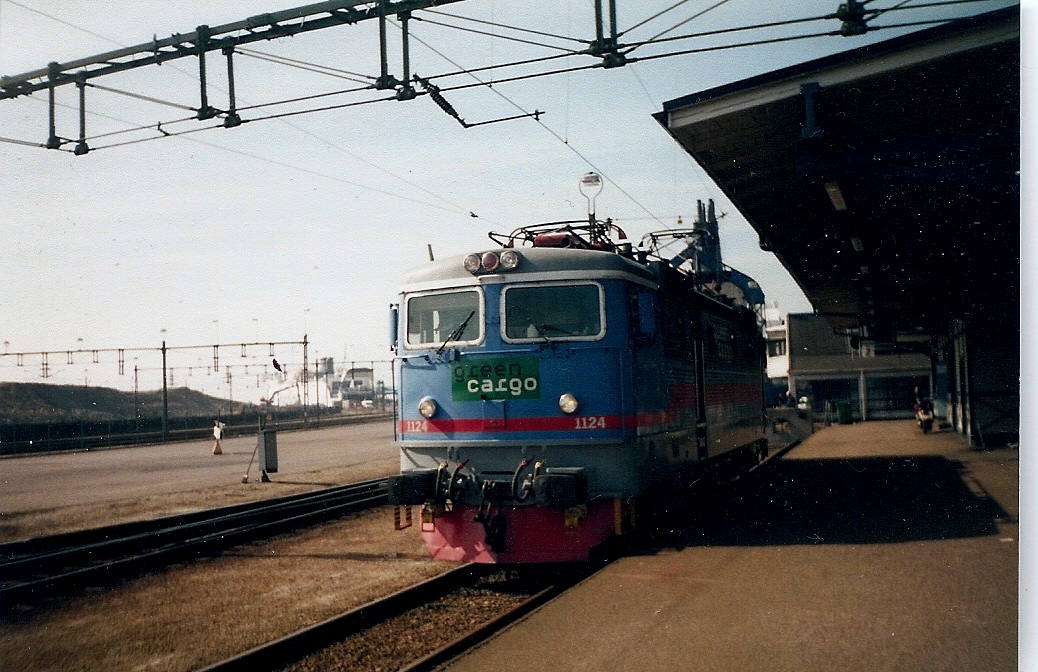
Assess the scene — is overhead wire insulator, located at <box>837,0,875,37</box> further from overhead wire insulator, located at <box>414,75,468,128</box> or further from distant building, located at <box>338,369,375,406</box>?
distant building, located at <box>338,369,375,406</box>

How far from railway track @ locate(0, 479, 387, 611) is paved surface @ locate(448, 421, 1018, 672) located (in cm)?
601

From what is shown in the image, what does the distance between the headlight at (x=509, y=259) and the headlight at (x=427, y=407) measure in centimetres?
170

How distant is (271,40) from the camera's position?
11.1 meters

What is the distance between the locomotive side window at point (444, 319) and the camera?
32.4ft

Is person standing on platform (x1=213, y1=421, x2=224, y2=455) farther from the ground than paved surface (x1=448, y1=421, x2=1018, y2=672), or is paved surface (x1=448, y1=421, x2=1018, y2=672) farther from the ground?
paved surface (x1=448, y1=421, x2=1018, y2=672)

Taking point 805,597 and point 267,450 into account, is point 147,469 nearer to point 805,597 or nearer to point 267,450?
point 267,450

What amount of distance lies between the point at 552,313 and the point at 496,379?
0.94m

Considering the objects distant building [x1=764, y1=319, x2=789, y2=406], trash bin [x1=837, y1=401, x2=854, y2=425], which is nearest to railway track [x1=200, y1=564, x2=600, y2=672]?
trash bin [x1=837, y1=401, x2=854, y2=425]

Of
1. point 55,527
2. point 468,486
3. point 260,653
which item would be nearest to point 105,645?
point 260,653

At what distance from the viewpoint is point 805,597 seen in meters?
7.88

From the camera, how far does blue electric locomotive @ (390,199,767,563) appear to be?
9281 mm

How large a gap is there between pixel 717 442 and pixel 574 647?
7671 millimetres

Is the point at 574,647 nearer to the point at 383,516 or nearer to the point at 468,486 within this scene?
the point at 468,486

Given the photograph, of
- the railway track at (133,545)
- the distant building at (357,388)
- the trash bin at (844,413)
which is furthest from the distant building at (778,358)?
the distant building at (357,388)
